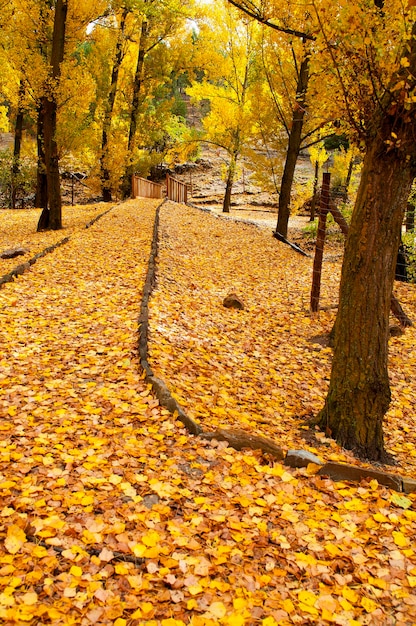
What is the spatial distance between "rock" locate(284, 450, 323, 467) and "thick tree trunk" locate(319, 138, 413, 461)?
687 millimetres

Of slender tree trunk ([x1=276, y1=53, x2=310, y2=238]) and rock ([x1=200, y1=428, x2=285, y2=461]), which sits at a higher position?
slender tree trunk ([x1=276, y1=53, x2=310, y2=238])

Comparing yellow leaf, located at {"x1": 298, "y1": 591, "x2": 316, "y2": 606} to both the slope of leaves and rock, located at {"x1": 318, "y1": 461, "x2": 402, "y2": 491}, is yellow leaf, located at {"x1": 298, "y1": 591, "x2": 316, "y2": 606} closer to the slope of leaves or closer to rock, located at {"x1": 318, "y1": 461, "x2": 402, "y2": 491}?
rock, located at {"x1": 318, "y1": 461, "x2": 402, "y2": 491}

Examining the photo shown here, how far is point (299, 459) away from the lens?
387 cm

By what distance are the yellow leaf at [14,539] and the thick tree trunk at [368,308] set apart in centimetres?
294

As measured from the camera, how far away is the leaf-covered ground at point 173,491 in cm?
245

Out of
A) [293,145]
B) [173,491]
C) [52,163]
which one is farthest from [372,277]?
[293,145]

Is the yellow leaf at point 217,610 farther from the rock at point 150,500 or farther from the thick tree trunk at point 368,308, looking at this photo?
the thick tree trunk at point 368,308

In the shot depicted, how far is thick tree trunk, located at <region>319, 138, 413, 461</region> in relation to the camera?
3914 mm

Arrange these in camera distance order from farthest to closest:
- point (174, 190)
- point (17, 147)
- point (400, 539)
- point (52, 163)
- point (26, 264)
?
point (174, 190) < point (17, 147) < point (52, 163) < point (26, 264) < point (400, 539)

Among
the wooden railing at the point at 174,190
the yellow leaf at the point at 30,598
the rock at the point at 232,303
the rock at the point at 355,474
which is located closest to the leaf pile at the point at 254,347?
the rock at the point at 232,303

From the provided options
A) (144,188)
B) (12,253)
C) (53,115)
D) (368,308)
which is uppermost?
(53,115)

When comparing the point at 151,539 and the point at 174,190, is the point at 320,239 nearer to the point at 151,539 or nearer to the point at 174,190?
the point at 151,539

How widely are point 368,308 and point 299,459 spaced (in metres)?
1.48

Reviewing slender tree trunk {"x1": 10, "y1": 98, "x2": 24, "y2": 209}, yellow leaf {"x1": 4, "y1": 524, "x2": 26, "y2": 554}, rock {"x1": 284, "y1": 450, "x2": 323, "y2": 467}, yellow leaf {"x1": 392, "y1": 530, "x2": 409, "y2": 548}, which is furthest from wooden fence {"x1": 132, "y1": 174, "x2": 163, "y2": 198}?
yellow leaf {"x1": 392, "y1": 530, "x2": 409, "y2": 548}
